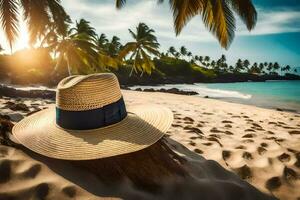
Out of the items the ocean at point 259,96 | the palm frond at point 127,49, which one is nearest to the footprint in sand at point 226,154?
the ocean at point 259,96

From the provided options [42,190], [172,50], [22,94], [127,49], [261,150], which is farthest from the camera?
[172,50]

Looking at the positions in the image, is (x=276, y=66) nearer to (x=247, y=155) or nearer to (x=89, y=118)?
(x=247, y=155)

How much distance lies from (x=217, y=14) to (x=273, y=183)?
20.4 feet

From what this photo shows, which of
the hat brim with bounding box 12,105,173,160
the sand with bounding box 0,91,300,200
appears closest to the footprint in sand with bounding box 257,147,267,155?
the sand with bounding box 0,91,300,200

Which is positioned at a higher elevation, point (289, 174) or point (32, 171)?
point (32, 171)

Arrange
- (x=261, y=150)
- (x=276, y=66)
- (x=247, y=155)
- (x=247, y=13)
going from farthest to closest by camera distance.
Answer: (x=276, y=66) → (x=247, y=13) → (x=261, y=150) → (x=247, y=155)

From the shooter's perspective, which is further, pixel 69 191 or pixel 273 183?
pixel 273 183

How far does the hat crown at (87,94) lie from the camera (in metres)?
1.70

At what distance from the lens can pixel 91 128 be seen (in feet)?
5.58

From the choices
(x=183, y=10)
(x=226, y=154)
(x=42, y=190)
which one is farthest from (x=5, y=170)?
(x=183, y=10)

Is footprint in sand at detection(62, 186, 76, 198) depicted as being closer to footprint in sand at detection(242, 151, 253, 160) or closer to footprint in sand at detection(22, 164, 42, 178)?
footprint in sand at detection(22, 164, 42, 178)

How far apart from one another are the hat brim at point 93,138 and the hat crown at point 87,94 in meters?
0.17

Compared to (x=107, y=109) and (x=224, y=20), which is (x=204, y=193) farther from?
(x=224, y=20)

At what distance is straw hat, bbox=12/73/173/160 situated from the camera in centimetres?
159
